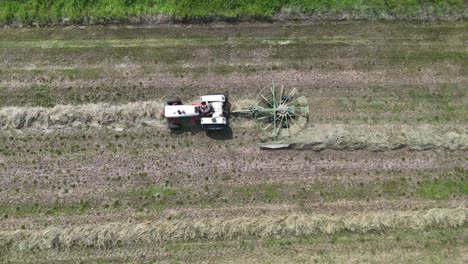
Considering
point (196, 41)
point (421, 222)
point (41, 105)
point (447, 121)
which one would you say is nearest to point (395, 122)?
point (447, 121)

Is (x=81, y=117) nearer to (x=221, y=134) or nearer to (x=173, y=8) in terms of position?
(x=221, y=134)

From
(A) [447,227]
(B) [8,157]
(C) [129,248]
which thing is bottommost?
(C) [129,248]

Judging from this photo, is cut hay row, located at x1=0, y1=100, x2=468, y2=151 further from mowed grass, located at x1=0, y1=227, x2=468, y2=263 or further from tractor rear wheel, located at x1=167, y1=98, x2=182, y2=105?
mowed grass, located at x1=0, y1=227, x2=468, y2=263

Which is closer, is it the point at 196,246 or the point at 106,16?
the point at 196,246

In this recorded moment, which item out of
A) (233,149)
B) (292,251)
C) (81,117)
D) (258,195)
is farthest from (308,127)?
(81,117)

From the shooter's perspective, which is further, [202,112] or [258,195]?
[202,112]

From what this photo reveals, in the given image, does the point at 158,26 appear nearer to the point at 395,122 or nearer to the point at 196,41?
the point at 196,41
